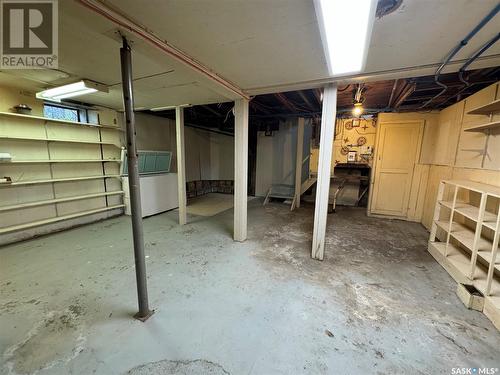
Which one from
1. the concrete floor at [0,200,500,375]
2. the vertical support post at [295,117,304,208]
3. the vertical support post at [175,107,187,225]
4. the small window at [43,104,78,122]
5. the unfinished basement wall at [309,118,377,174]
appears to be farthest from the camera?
the unfinished basement wall at [309,118,377,174]

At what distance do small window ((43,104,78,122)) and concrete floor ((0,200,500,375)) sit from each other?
2111 mm

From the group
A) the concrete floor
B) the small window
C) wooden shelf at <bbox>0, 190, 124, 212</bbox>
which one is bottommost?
the concrete floor

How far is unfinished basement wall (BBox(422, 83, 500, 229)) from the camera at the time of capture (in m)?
2.31

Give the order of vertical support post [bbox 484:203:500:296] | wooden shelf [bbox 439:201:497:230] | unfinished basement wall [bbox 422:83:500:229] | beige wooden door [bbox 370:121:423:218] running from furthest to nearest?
beige wooden door [bbox 370:121:423:218], unfinished basement wall [bbox 422:83:500:229], wooden shelf [bbox 439:201:497:230], vertical support post [bbox 484:203:500:296]

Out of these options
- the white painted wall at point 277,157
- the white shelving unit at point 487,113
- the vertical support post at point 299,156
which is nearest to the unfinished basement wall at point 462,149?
the white shelving unit at point 487,113

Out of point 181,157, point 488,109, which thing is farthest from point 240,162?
point 488,109

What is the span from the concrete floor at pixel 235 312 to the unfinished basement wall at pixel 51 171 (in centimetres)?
46

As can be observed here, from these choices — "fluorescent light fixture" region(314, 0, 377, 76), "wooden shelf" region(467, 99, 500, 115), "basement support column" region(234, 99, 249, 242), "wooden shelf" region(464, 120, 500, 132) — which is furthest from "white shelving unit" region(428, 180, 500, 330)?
"basement support column" region(234, 99, 249, 242)

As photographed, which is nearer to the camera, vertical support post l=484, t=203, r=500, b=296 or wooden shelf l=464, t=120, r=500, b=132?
vertical support post l=484, t=203, r=500, b=296

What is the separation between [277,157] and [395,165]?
10.2 ft

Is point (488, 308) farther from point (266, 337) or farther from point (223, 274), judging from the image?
point (223, 274)

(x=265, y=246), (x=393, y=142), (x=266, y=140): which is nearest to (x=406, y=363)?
(x=265, y=246)

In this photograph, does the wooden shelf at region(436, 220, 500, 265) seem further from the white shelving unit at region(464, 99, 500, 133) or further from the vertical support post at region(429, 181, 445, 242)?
the white shelving unit at region(464, 99, 500, 133)

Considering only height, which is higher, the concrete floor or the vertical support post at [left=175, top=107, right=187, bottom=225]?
the vertical support post at [left=175, top=107, right=187, bottom=225]
